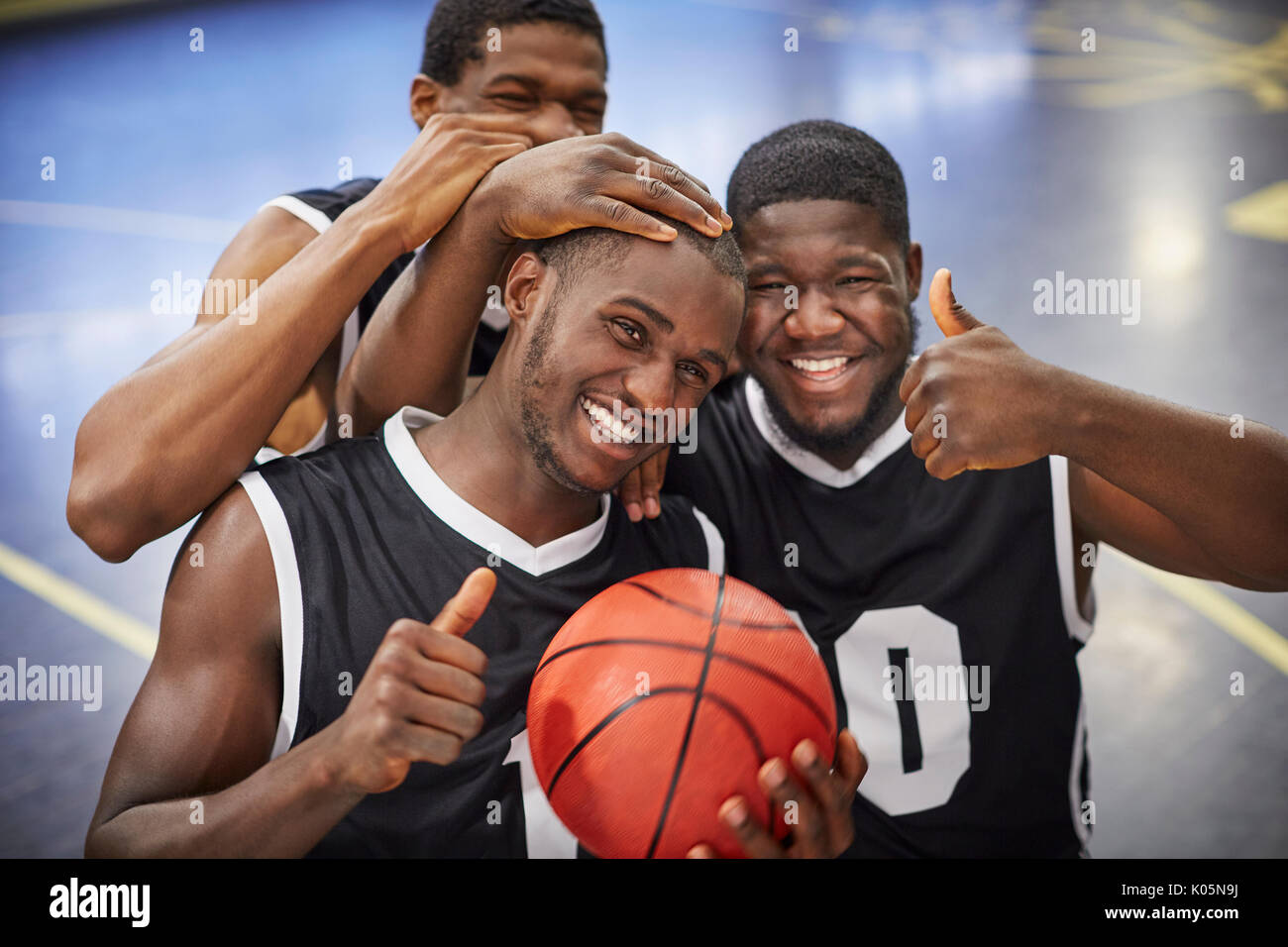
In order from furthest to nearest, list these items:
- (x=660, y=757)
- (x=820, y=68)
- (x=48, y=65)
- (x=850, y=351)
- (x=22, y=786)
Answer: (x=48, y=65) < (x=820, y=68) < (x=22, y=786) < (x=850, y=351) < (x=660, y=757)

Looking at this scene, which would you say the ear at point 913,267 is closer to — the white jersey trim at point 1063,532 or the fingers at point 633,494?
the white jersey trim at point 1063,532

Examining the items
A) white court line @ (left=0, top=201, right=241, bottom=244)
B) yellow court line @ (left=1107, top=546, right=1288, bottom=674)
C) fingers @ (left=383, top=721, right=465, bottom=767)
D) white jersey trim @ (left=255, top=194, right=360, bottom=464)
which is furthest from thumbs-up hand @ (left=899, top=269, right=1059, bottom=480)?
white court line @ (left=0, top=201, right=241, bottom=244)

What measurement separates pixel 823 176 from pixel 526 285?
76 cm

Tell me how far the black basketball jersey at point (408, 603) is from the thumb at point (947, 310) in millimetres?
771

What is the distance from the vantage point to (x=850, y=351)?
7.63 feet

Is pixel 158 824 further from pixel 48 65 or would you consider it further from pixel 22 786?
pixel 48 65

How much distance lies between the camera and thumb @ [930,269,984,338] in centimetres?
190

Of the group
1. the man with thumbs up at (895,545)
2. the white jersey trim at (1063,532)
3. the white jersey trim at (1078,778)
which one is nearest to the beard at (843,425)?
the man with thumbs up at (895,545)

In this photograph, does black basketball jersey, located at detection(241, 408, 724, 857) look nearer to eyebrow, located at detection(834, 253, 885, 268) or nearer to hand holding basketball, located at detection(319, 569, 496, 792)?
hand holding basketball, located at detection(319, 569, 496, 792)

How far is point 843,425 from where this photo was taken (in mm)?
2375

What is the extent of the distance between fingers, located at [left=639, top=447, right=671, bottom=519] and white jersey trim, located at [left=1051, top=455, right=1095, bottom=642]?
88 cm
